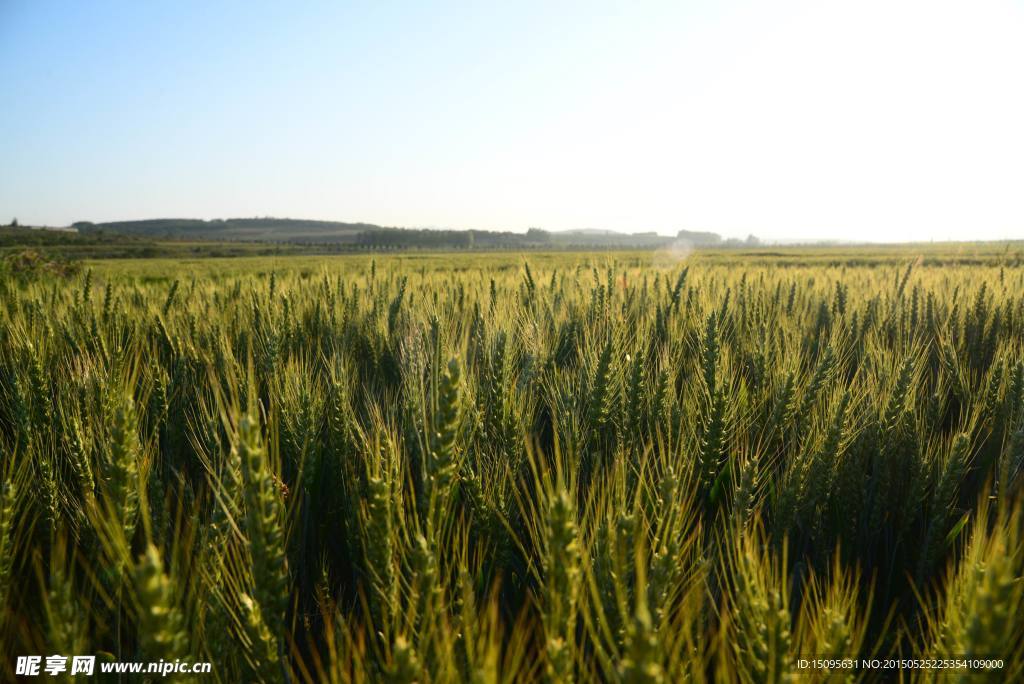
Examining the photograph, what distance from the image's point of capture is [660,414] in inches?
69.2

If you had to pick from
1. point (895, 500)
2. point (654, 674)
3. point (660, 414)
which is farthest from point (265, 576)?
point (895, 500)

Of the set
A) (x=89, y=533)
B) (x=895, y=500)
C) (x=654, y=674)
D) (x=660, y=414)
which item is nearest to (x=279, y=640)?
(x=654, y=674)

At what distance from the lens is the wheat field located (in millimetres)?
808

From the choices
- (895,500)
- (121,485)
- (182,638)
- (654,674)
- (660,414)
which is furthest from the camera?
(660,414)

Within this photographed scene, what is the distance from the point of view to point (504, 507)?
139 cm

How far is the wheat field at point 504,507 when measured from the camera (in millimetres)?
808

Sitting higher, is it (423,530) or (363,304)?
(363,304)

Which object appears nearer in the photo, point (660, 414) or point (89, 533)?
point (89, 533)

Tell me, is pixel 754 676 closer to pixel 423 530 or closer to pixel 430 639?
pixel 430 639

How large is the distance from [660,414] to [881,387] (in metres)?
0.96

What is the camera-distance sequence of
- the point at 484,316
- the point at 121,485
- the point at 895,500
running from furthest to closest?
1. the point at 484,316
2. the point at 895,500
3. the point at 121,485

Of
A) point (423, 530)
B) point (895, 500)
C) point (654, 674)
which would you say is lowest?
point (895, 500)

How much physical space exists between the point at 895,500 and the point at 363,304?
2.81 metres

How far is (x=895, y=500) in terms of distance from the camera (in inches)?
64.9
